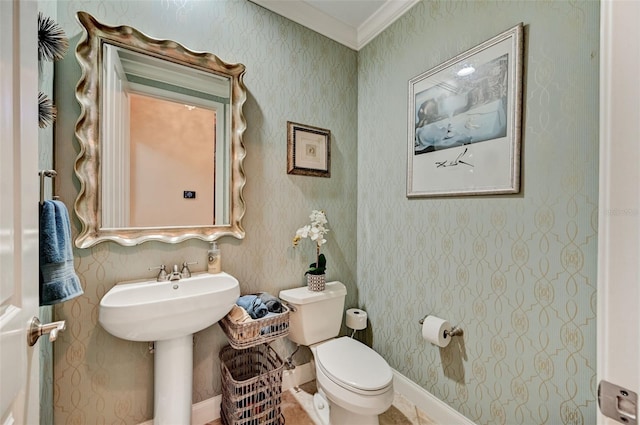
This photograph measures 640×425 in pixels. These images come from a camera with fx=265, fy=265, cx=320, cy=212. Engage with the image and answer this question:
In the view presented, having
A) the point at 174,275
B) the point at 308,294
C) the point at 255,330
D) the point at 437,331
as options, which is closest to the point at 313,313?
the point at 308,294

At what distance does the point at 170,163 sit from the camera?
57.9 inches

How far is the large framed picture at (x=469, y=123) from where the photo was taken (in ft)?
4.02

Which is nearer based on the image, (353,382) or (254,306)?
(353,382)

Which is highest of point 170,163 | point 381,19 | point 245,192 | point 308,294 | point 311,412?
point 381,19

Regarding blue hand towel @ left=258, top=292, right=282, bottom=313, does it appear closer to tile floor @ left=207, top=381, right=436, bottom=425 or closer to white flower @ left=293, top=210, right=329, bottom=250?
white flower @ left=293, top=210, right=329, bottom=250

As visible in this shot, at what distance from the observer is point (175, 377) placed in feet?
4.18

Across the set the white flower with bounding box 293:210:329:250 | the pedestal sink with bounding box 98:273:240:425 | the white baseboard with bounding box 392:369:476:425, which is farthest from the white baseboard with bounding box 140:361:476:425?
the white flower with bounding box 293:210:329:250

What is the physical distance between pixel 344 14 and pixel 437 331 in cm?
216

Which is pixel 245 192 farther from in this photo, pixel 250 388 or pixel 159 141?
pixel 250 388

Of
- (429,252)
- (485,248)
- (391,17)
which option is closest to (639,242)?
(485,248)

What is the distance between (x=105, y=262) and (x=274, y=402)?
1161 mm

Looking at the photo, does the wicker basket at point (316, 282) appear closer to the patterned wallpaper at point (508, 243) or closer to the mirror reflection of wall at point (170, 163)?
the patterned wallpaper at point (508, 243)

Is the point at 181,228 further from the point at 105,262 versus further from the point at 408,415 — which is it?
the point at 408,415

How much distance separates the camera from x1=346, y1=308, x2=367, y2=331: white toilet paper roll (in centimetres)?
192
